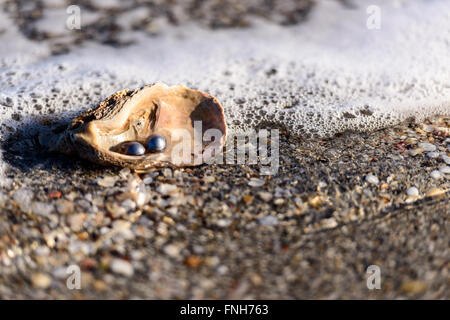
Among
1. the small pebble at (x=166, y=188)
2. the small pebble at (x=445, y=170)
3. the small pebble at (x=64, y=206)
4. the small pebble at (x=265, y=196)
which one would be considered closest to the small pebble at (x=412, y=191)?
the small pebble at (x=445, y=170)

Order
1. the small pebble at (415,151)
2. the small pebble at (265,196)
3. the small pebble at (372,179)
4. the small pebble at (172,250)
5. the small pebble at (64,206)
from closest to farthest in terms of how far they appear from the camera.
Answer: the small pebble at (172,250), the small pebble at (64,206), the small pebble at (265,196), the small pebble at (372,179), the small pebble at (415,151)

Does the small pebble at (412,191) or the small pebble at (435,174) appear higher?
the small pebble at (435,174)

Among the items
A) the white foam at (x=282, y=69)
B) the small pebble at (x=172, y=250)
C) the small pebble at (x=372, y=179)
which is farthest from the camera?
the white foam at (x=282, y=69)

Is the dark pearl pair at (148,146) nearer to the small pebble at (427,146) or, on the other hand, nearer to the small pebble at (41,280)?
the small pebble at (41,280)

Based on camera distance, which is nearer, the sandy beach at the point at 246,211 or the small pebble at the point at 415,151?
the sandy beach at the point at 246,211

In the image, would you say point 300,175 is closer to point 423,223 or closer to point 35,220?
point 423,223

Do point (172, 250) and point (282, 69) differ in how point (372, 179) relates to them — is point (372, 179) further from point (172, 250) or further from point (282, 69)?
point (282, 69)
